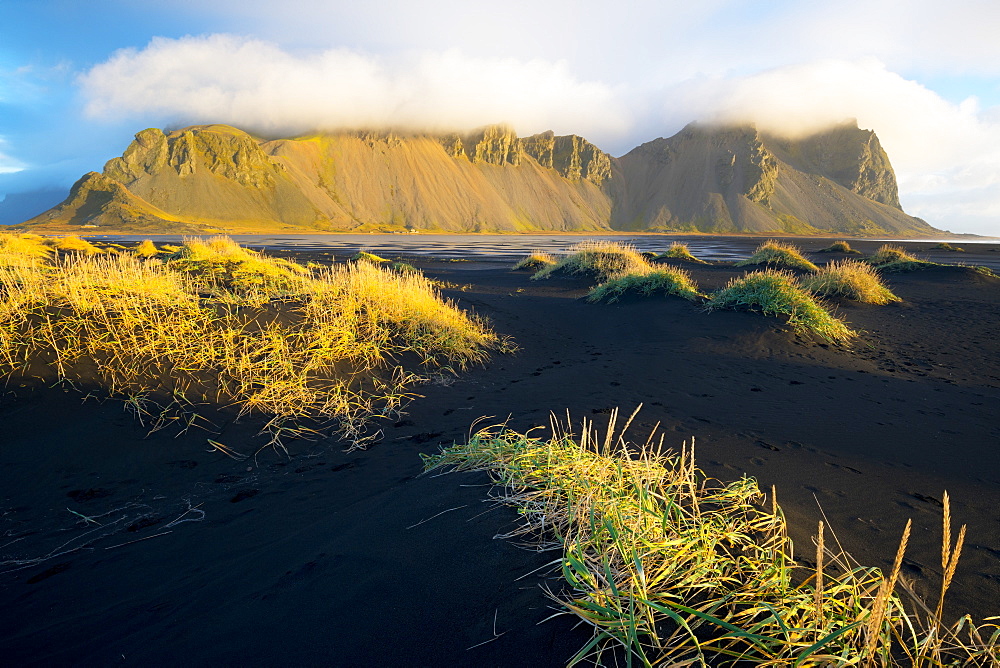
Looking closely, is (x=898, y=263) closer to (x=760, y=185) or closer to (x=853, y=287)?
(x=853, y=287)

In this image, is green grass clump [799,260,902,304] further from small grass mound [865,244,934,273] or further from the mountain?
the mountain

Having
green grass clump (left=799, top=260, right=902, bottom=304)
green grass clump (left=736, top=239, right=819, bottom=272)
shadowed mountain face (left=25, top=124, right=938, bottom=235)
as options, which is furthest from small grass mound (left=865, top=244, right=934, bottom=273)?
shadowed mountain face (left=25, top=124, right=938, bottom=235)

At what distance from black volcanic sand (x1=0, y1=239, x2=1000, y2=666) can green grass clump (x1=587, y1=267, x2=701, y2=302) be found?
15.0 feet

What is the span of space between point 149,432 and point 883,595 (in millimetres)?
4709

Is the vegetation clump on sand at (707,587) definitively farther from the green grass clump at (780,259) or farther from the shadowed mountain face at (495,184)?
the shadowed mountain face at (495,184)

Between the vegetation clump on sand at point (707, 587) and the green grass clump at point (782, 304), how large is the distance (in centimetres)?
732

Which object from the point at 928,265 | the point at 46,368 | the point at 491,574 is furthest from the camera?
the point at 928,265

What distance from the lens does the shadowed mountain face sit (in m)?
108

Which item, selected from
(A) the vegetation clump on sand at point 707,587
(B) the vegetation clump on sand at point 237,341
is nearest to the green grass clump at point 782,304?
(B) the vegetation clump on sand at point 237,341

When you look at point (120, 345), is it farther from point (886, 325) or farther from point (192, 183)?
point (192, 183)

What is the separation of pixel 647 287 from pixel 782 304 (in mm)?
3093

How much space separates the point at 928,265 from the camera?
56.1 ft

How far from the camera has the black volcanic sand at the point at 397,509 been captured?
160 centimetres

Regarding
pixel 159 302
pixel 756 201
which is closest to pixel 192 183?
pixel 159 302
